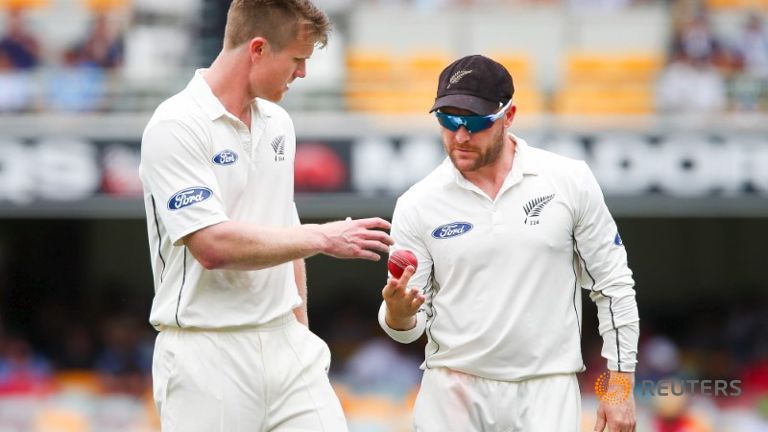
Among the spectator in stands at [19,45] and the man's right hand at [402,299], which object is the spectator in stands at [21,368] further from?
the man's right hand at [402,299]

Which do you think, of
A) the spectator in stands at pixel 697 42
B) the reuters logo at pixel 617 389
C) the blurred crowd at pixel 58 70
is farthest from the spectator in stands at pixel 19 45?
the reuters logo at pixel 617 389

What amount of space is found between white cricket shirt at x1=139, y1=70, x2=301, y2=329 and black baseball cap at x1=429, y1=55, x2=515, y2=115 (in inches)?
22.8

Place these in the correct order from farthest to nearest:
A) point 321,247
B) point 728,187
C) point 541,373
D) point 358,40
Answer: point 358,40, point 728,187, point 541,373, point 321,247

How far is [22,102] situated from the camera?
442 inches

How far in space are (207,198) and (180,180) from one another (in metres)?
0.10

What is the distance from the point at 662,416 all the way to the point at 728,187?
190cm

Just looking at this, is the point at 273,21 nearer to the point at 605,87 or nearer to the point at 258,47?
the point at 258,47

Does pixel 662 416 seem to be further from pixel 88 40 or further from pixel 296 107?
pixel 88 40

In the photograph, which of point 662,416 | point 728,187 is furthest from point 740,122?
point 662,416

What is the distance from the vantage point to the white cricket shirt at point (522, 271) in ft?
14.6

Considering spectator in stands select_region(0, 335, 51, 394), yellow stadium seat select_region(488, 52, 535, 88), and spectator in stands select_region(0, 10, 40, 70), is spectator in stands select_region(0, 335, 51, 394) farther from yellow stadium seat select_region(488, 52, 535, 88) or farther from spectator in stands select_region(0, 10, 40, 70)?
yellow stadium seat select_region(488, 52, 535, 88)

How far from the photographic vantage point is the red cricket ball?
166 inches

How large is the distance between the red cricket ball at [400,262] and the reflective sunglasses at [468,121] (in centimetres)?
46

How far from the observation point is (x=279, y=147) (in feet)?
14.3
